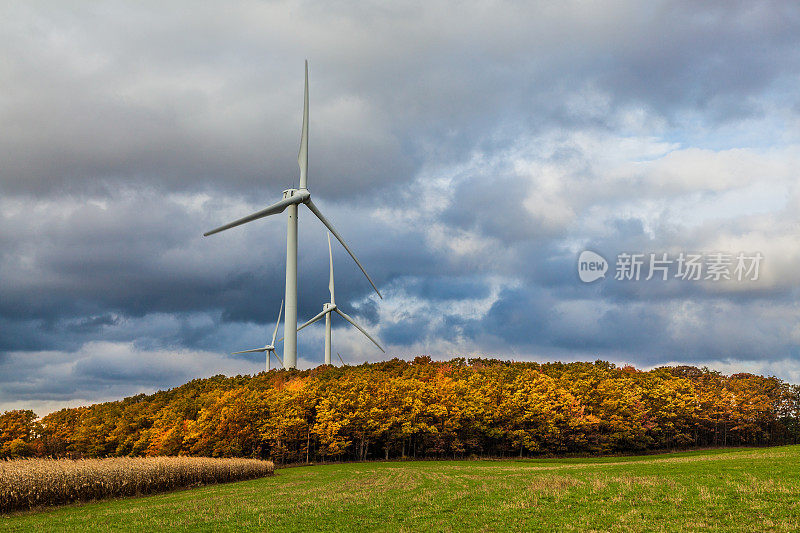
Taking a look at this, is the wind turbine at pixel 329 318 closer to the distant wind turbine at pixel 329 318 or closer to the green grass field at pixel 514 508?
the distant wind turbine at pixel 329 318

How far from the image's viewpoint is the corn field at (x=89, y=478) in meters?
36.9

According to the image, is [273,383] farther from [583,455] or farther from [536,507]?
[536,507]

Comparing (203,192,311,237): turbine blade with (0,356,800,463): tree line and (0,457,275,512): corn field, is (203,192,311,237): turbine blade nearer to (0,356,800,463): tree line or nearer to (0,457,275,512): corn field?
(0,356,800,463): tree line

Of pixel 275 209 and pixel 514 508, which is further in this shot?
pixel 275 209

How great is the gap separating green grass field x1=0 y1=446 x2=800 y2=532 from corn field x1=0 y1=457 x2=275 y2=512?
1920 mm

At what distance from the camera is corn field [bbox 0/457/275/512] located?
121ft

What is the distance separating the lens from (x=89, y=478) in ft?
135

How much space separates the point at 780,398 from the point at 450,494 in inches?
5113

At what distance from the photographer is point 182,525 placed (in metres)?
26.9

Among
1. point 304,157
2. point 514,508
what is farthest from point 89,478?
point 304,157

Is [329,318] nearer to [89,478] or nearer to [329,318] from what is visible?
[329,318]

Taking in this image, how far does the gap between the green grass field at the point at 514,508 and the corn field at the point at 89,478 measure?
1920 millimetres

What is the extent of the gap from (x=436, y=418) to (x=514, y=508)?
70942 millimetres

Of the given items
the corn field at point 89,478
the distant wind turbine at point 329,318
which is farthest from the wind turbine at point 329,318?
the corn field at point 89,478
